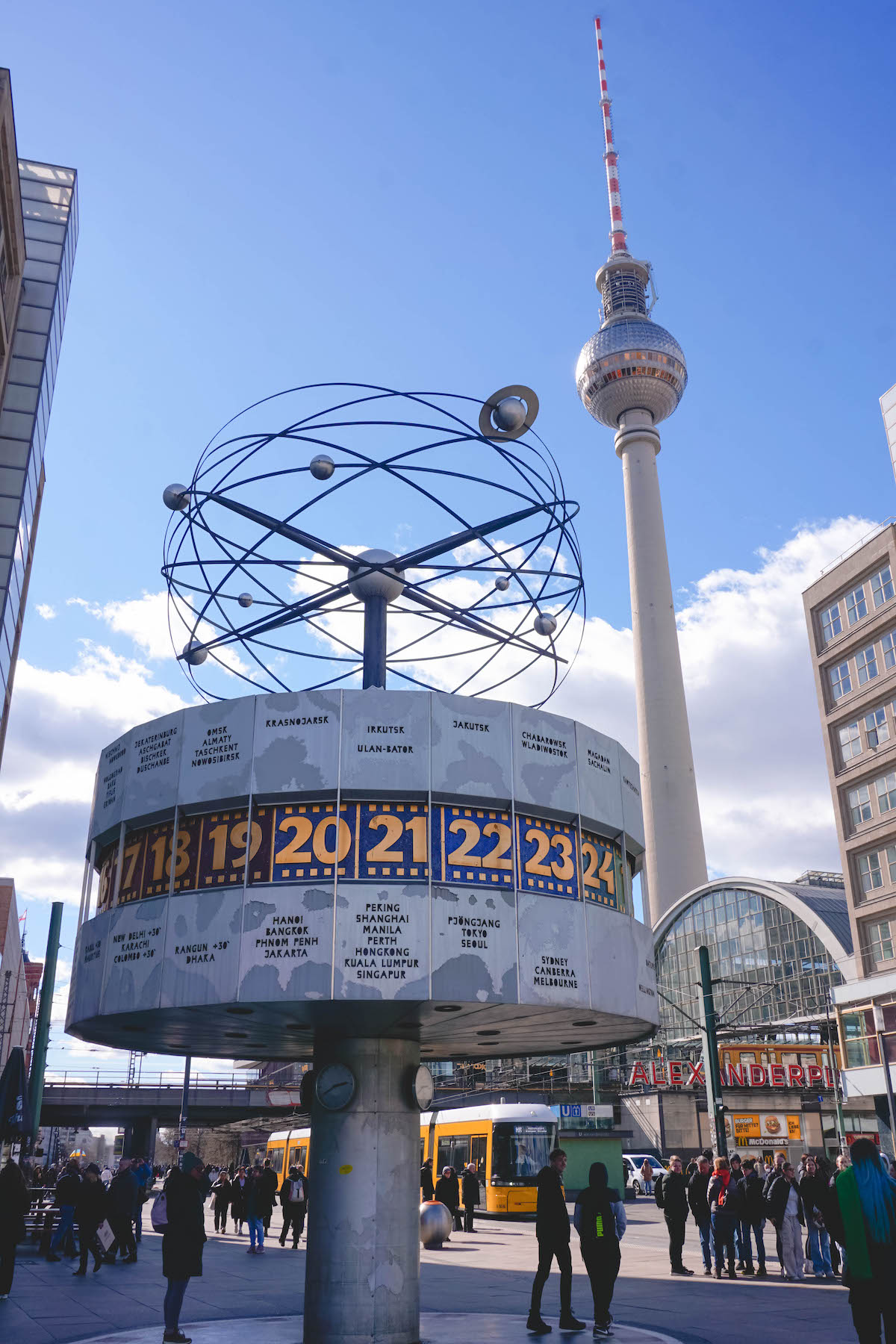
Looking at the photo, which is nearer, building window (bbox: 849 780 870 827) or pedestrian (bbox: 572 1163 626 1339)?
pedestrian (bbox: 572 1163 626 1339)

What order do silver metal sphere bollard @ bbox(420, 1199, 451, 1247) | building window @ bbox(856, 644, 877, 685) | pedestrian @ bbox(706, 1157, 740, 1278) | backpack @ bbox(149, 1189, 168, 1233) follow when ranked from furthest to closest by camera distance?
→ 1. building window @ bbox(856, 644, 877, 685)
2. silver metal sphere bollard @ bbox(420, 1199, 451, 1247)
3. pedestrian @ bbox(706, 1157, 740, 1278)
4. backpack @ bbox(149, 1189, 168, 1233)

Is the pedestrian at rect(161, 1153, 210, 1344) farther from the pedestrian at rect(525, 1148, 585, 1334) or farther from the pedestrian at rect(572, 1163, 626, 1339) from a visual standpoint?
the pedestrian at rect(572, 1163, 626, 1339)

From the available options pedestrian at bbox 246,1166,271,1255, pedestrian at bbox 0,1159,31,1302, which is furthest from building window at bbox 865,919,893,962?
pedestrian at bbox 0,1159,31,1302

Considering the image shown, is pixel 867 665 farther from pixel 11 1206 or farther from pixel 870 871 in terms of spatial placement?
pixel 11 1206

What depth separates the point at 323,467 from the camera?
49.6ft

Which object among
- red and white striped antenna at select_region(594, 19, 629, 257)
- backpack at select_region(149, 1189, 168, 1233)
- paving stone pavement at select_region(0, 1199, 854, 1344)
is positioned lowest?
paving stone pavement at select_region(0, 1199, 854, 1344)

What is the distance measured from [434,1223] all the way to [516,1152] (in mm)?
10843

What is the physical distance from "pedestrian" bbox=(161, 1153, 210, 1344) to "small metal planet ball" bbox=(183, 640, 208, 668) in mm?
7405

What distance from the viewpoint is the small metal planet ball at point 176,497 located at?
14.8 metres

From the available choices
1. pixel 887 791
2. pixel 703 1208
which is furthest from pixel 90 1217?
pixel 887 791

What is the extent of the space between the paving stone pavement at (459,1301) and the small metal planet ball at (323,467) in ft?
35.0

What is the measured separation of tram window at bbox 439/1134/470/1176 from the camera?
35.2 m

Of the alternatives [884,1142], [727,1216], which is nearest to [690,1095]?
[884,1142]

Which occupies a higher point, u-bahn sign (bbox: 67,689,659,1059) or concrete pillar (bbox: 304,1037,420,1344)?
u-bahn sign (bbox: 67,689,659,1059)
